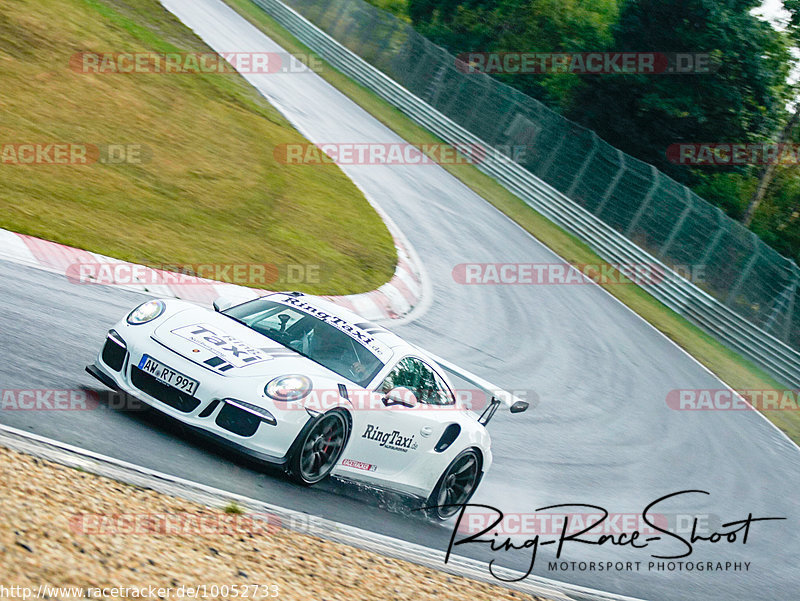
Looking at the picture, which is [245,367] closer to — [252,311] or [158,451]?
[158,451]

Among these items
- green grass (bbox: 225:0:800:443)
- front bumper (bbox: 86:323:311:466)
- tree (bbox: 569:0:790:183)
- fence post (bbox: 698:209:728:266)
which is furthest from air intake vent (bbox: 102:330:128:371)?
tree (bbox: 569:0:790:183)

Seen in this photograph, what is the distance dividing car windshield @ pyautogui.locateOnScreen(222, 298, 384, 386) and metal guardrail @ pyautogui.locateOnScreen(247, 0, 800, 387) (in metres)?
17.3

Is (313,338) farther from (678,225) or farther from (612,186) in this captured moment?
(612,186)

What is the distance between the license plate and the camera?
21.9ft

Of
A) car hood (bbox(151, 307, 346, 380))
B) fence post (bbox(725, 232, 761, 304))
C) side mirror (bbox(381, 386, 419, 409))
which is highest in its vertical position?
fence post (bbox(725, 232, 761, 304))

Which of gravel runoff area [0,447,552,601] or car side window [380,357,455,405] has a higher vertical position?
car side window [380,357,455,405]

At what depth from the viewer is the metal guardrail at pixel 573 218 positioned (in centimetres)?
2305

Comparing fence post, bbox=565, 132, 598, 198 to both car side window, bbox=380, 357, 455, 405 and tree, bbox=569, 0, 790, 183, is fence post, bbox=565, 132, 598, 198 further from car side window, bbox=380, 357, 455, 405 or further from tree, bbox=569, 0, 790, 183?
car side window, bbox=380, 357, 455, 405

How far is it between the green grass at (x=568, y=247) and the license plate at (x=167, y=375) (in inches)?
501

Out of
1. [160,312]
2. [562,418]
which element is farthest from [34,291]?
[562,418]

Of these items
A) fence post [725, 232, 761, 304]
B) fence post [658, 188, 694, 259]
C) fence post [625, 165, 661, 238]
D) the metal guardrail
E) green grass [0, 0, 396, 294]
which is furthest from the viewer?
fence post [625, 165, 661, 238]

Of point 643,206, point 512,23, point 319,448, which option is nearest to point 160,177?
point 319,448

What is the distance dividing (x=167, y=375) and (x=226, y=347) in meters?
0.53

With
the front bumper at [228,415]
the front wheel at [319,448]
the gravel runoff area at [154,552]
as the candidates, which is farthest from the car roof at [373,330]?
the gravel runoff area at [154,552]
